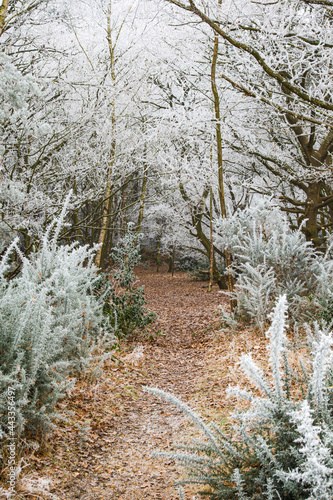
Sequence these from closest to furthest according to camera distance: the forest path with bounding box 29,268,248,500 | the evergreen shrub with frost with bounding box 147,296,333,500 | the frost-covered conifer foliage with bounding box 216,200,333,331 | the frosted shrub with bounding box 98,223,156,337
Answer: the evergreen shrub with frost with bounding box 147,296,333,500
the forest path with bounding box 29,268,248,500
the frost-covered conifer foliage with bounding box 216,200,333,331
the frosted shrub with bounding box 98,223,156,337

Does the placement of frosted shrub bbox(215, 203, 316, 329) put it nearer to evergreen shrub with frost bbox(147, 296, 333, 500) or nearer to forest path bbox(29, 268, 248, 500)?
forest path bbox(29, 268, 248, 500)

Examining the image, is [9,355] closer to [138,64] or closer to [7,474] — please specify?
[7,474]

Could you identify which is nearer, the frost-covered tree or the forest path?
the forest path

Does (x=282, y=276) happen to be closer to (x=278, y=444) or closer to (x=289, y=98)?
(x=289, y=98)

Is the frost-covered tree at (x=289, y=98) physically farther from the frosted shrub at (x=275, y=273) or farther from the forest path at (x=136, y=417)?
the forest path at (x=136, y=417)

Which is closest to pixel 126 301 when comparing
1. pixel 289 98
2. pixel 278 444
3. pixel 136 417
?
pixel 136 417

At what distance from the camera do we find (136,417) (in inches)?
148

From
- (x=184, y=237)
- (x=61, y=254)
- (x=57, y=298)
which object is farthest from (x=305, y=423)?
(x=184, y=237)

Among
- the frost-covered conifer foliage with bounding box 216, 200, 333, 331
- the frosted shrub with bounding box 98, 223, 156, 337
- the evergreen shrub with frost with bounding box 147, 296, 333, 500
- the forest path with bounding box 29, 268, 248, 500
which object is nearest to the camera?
the evergreen shrub with frost with bounding box 147, 296, 333, 500

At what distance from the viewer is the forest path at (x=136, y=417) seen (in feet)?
8.76

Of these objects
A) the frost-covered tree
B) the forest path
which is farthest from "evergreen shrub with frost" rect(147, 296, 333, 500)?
the frost-covered tree

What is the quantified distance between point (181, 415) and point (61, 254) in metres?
2.08

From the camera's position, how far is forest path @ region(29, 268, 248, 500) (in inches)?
105

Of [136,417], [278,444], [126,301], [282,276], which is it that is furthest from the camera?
[126,301]
